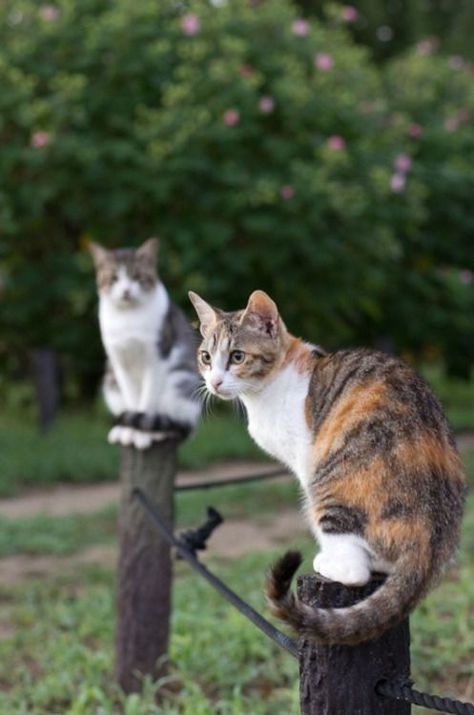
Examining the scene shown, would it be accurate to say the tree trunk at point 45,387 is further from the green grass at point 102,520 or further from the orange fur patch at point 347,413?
the orange fur patch at point 347,413

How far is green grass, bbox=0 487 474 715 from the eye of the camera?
12.7 ft

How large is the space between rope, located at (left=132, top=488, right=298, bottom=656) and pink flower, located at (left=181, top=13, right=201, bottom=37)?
582cm

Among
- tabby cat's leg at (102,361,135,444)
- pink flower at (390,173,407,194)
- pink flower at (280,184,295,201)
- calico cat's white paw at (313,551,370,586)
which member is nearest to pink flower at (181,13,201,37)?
pink flower at (280,184,295,201)

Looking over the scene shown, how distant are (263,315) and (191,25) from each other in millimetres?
7198

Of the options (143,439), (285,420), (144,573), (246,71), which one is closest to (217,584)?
(285,420)

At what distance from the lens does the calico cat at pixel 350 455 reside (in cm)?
190

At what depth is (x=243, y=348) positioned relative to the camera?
229 centimetres

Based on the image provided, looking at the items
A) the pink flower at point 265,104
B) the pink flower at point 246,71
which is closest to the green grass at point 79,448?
the pink flower at point 265,104

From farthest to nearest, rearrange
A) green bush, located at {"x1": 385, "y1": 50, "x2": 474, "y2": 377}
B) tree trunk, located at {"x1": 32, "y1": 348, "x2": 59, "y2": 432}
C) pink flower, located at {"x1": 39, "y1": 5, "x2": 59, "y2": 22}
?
green bush, located at {"x1": 385, "y1": 50, "x2": 474, "y2": 377}, tree trunk, located at {"x1": 32, "y1": 348, "x2": 59, "y2": 432}, pink flower, located at {"x1": 39, "y1": 5, "x2": 59, "y2": 22}

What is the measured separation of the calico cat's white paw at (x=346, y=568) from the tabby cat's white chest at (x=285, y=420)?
29 cm

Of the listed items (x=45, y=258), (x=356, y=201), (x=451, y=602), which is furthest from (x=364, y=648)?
(x=45, y=258)

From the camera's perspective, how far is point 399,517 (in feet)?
6.45

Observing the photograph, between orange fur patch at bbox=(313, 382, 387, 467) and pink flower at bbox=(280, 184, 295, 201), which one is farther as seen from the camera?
pink flower at bbox=(280, 184, 295, 201)

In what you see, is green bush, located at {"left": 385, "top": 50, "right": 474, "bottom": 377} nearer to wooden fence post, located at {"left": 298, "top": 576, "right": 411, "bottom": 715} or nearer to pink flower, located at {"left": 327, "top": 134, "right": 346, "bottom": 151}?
pink flower, located at {"left": 327, "top": 134, "right": 346, "bottom": 151}
